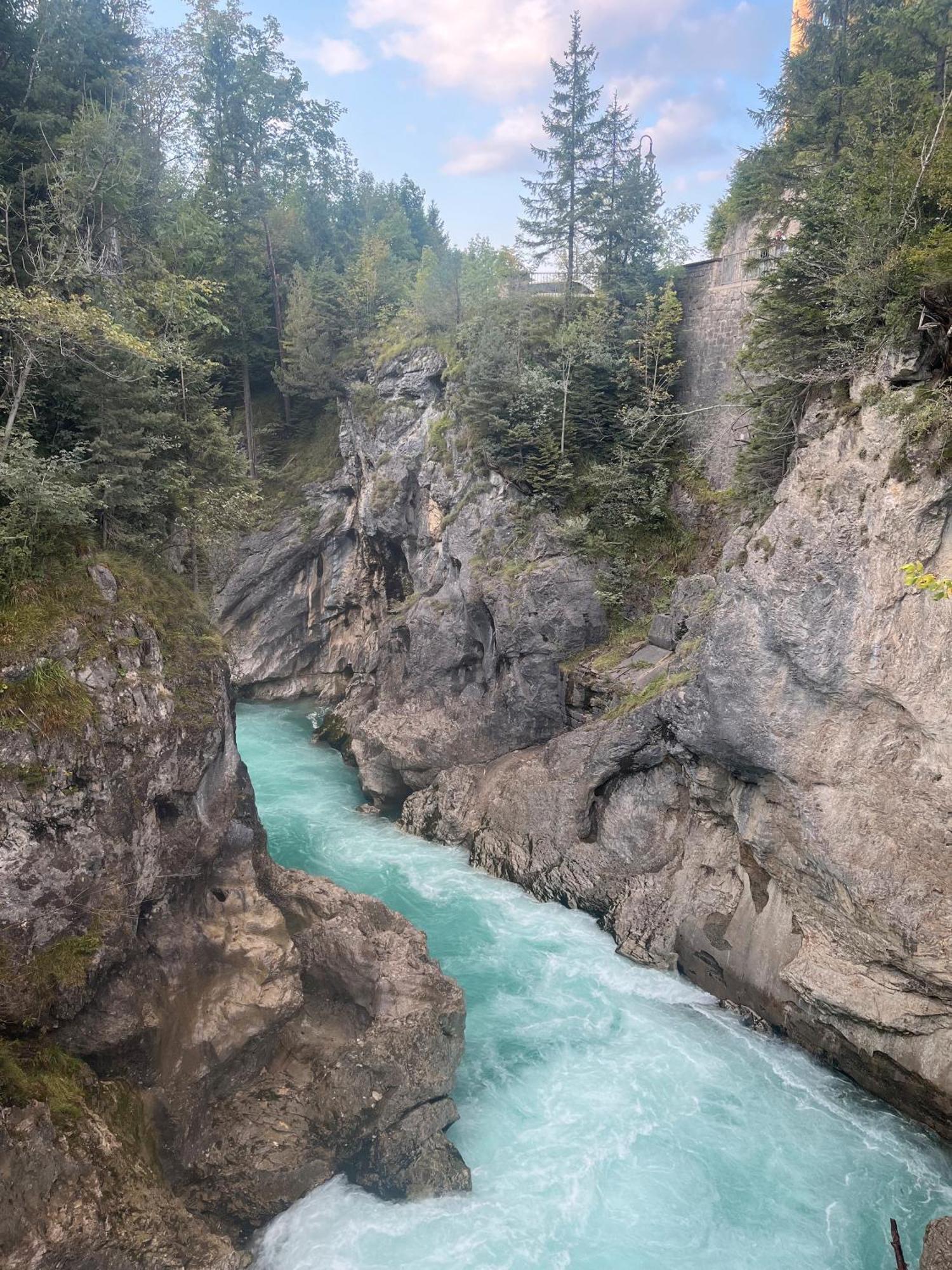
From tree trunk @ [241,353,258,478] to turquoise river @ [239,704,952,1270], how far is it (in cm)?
2218

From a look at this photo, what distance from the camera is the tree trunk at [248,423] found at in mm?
29719

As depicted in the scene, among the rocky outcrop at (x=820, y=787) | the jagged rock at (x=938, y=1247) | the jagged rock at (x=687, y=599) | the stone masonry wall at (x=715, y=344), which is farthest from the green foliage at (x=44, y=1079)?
the stone masonry wall at (x=715, y=344)

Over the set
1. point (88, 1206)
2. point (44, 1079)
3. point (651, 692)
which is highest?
point (651, 692)

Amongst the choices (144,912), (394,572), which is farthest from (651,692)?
(394,572)

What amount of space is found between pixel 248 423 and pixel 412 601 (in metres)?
12.2

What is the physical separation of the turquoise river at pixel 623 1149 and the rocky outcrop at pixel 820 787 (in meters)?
0.94

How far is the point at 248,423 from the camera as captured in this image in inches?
1179

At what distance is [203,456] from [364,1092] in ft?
37.1

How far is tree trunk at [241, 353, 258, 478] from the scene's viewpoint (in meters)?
29.7

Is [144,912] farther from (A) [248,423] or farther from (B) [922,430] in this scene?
(A) [248,423]

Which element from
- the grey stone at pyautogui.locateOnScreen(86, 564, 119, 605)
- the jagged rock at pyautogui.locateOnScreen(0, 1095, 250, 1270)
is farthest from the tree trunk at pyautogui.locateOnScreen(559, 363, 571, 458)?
the jagged rock at pyautogui.locateOnScreen(0, 1095, 250, 1270)

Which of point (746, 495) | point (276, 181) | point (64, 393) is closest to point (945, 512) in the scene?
point (746, 495)

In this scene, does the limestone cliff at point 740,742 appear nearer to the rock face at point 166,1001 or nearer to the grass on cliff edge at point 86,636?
the rock face at point 166,1001

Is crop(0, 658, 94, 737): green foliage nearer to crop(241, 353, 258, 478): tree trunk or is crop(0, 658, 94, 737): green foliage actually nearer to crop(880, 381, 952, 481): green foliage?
crop(880, 381, 952, 481): green foliage
